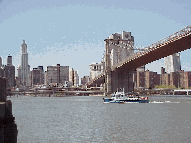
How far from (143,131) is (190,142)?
5.34 meters

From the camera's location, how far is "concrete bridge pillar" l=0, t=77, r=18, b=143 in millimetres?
7809

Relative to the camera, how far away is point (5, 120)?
7.90m

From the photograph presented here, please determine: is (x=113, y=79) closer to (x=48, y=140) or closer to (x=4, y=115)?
(x=48, y=140)

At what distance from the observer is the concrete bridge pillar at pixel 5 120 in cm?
781

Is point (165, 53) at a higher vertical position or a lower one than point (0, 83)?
higher

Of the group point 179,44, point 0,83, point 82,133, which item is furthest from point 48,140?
point 179,44

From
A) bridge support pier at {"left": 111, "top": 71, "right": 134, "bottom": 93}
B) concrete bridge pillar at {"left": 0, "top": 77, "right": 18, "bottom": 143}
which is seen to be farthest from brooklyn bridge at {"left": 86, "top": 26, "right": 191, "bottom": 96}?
concrete bridge pillar at {"left": 0, "top": 77, "right": 18, "bottom": 143}

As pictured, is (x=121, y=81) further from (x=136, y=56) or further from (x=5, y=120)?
(x=5, y=120)

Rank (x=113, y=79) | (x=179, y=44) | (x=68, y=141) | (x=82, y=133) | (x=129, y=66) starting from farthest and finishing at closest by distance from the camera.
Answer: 1. (x=113, y=79)
2. (x=129, y=66)
3. (x=179, y=44)
4. (x=82, y=133)
5. (x=68, y=141)

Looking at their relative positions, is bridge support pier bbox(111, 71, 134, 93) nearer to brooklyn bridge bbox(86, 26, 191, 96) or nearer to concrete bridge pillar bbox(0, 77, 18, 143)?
brooklyn bridge bbox(86, 26, 191, 96)

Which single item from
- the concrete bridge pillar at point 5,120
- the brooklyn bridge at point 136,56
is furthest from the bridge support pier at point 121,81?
the concrete bridge pillar at point 5,120

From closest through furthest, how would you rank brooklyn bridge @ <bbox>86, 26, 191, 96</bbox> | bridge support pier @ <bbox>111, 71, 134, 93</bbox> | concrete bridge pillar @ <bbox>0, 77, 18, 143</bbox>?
concrete bridge pillar @ <bbox>0, 77, 18, 143</bbox>
brooklyn bridge @ <bbox>86, 26, 191, 96</bbox>
bridge support pier @ <bbox>111, 71, 134, 93</bbox>

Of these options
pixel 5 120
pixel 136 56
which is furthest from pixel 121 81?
pixel 5 120

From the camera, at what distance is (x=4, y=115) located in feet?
25.6
